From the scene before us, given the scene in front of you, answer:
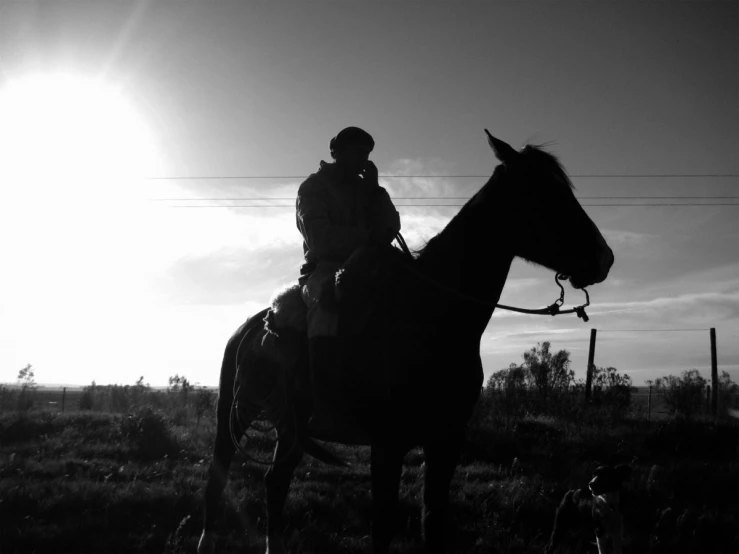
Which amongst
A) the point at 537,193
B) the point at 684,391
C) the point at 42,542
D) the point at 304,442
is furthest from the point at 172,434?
A: the point at 684,391

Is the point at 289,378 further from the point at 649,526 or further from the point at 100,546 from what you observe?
the point at 649,526

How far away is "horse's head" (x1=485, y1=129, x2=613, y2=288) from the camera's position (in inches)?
149

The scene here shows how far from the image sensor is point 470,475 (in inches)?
332

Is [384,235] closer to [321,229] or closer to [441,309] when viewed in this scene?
[321,229]

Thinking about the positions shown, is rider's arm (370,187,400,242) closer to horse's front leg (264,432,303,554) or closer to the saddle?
the saddle

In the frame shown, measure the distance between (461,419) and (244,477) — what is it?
537cm

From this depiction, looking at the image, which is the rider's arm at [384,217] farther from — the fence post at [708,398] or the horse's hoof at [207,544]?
the fence post at [708,398]

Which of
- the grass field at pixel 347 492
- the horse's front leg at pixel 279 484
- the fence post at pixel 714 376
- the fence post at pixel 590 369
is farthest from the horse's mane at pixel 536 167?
the fence post at pixel 714 376

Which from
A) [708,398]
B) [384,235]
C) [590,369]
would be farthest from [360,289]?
[708,398]

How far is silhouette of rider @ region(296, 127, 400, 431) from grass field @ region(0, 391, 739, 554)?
2.51 meters

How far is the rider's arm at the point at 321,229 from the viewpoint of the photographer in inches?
162

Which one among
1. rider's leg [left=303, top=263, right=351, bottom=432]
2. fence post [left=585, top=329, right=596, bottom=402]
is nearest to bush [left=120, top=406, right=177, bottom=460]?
rider's leg [left=303, top=263, right=351, bottom=432]

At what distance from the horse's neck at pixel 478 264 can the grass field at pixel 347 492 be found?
2959 millimetres

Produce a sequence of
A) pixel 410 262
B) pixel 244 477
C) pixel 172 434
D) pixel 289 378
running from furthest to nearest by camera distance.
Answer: pixel 172 434 → pixel 244 477 → pixel 289 378 → pixel 410 262
